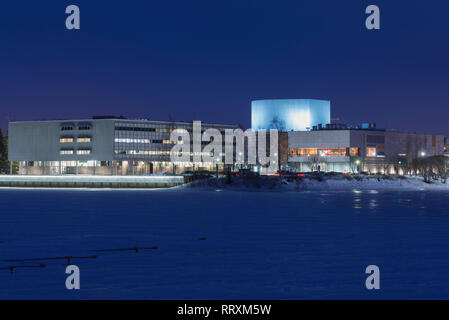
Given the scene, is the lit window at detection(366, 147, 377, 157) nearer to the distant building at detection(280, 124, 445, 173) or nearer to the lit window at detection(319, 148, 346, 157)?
the distant building at detection(280, 124, 445, 173)

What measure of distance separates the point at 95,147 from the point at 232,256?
15903cm

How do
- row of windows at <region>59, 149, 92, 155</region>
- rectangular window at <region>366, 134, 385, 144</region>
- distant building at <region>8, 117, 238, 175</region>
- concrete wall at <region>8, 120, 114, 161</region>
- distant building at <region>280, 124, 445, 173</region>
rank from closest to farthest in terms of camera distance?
distant building at <region>8, 117, 238, 175</region> < concrete wall at <region>8, 120, 114, 161</region> < row of windows at <region>59, 149, 92, 155</region> < distant building at <region>280, 124, 445, 173</region> < rectangular window at <region>366, 134, 385, 144</region>

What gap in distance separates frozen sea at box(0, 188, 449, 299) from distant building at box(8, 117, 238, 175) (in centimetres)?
14223

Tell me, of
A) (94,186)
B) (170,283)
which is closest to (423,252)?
(170,283)

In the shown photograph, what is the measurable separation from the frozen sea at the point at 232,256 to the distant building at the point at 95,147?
14223cm

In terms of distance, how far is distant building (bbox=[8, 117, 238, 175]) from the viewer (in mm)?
170125

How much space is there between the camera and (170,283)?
1338cm

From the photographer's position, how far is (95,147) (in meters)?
171

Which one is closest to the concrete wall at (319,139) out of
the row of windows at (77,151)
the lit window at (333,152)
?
the lit window at (333,152)

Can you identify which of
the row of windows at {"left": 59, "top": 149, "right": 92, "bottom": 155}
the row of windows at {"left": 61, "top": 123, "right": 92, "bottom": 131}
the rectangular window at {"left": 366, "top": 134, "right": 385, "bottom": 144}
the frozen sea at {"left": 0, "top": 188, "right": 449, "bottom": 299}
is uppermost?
the row of windows at {"left": 61, "top": 123, "right": 92, "bottom": 131}

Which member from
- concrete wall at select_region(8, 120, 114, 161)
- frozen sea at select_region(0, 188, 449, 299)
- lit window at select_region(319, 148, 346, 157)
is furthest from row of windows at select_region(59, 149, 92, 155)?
frozen sea at select_region(0, 188, 449, 299)

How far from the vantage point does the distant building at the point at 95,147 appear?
17012cm

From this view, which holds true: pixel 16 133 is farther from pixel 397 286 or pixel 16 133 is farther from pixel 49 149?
pixel 397 286

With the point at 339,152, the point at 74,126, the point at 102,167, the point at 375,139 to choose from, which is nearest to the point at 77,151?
the point at 74,126
